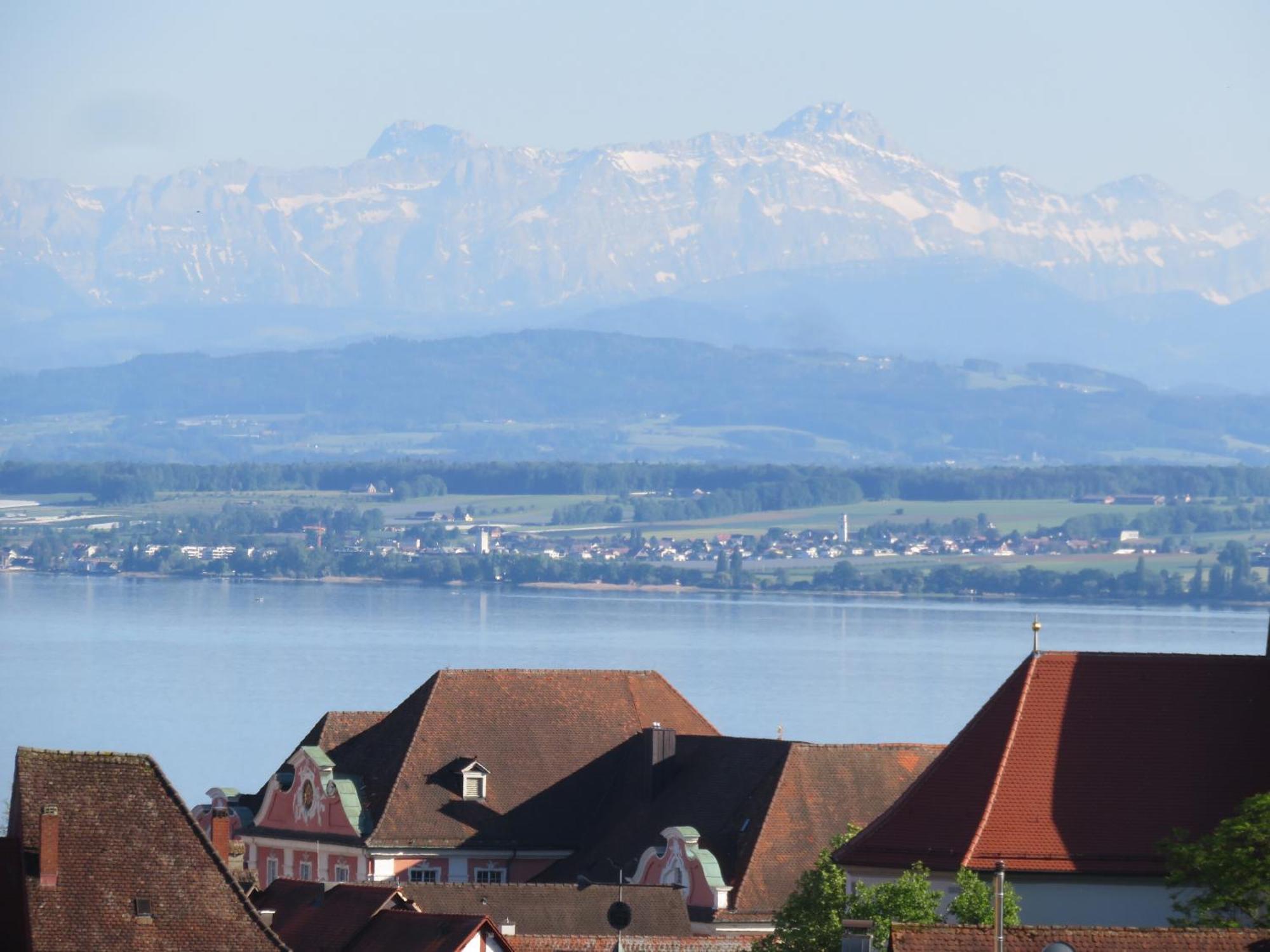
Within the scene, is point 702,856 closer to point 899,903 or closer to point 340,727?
point 340,727

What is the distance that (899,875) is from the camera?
87.0 feet

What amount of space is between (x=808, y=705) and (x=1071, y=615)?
9590 centimetres

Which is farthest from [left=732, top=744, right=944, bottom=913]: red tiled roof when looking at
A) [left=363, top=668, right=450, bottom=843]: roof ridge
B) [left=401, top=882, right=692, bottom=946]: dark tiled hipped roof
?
[left=363, top=668, right=450, bottom=843]: roof ridge

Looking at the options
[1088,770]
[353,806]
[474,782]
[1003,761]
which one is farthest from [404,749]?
[1088,770]

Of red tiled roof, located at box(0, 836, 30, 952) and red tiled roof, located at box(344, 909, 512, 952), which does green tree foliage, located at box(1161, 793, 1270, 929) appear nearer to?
red tiled roof, located at box(344, 909, 512, 952)

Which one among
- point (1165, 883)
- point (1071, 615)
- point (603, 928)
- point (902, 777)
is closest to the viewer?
point (1165, 883)

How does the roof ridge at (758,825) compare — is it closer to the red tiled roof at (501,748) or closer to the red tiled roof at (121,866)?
the red tiled roof at (501,748)

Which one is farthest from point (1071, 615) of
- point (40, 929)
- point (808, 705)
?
point (40, 929)

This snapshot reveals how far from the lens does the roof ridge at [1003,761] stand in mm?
26312

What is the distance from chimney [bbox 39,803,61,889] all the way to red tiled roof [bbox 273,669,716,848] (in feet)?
60.3

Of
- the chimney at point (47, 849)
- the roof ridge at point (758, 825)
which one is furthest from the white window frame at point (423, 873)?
the chimney at point (47, 849)

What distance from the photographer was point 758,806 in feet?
115

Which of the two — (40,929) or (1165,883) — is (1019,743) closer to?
(1165,883)

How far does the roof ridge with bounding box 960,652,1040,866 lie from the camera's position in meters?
26.3
